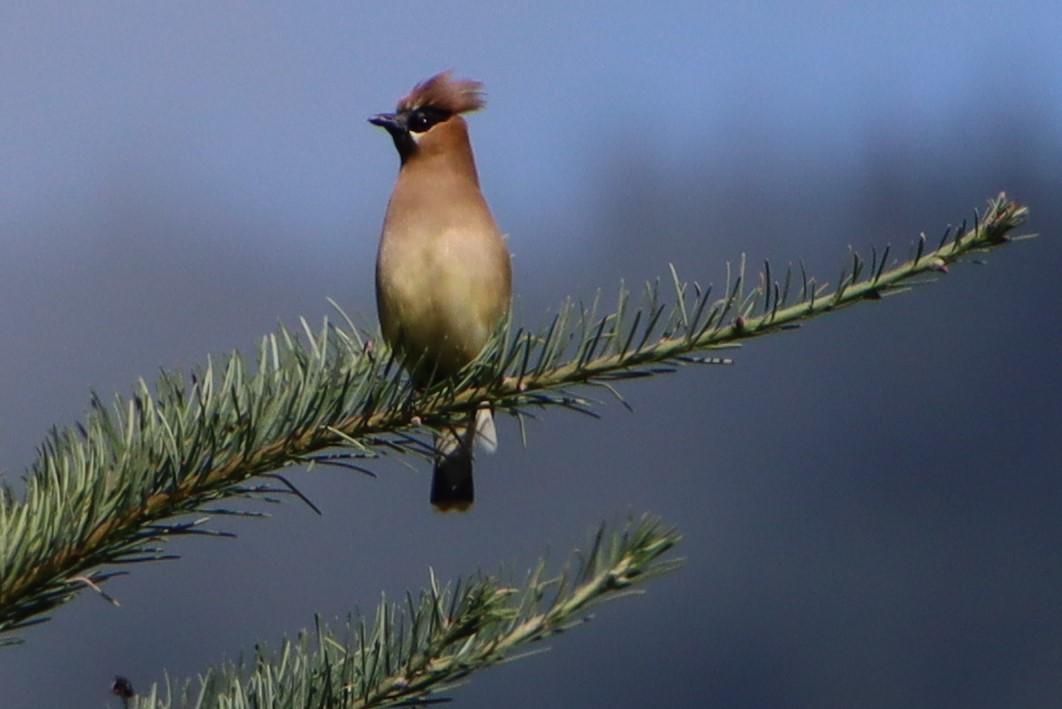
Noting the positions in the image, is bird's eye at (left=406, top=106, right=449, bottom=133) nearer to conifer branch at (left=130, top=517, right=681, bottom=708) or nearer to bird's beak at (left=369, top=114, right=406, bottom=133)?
bird's beak at (left=369, top=114, right=406, bottom=133)

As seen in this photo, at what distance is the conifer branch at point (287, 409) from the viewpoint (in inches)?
84.2

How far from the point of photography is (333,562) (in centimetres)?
3781

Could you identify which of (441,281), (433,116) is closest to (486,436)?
(441,281)

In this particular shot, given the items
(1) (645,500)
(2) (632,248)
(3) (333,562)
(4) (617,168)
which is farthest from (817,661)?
(4) (617,168)

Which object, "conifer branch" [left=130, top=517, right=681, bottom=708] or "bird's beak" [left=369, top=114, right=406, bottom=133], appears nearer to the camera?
"conifer branch" [left=130, top=517, right=681, bottom=708]

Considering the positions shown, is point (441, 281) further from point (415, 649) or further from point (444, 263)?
point (415, 649)

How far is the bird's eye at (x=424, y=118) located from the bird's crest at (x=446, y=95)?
0.01m

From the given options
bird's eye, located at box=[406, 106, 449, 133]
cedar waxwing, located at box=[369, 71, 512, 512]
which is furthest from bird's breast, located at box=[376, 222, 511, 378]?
bird's eye, located at box=[406, 106, 449, 133]

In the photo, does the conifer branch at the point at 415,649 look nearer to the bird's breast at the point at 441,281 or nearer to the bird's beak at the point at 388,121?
the bird's breast at the point at 441,281

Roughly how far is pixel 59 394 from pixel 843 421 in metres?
19.6

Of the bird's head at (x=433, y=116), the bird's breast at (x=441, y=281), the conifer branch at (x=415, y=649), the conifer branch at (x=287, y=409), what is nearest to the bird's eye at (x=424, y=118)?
the bird's head at (x=433, y=116)

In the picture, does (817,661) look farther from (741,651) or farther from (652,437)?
(652,437)

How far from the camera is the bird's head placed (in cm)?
465

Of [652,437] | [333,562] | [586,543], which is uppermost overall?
[652,437]
